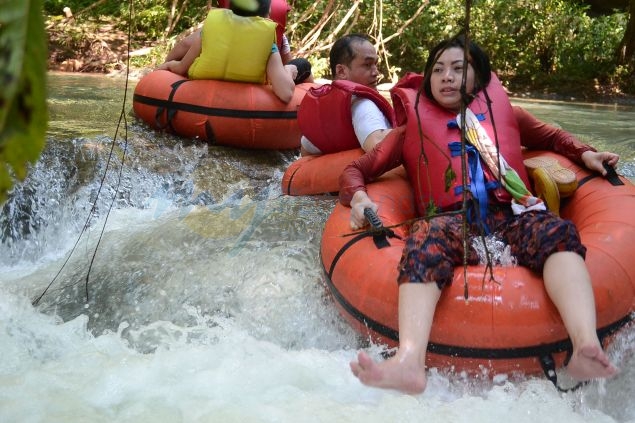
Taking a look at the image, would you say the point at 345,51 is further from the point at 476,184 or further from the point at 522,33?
the point at 522,33

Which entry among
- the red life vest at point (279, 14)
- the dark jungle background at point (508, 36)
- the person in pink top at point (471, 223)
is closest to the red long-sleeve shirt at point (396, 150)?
the person in pink top at point (471, 223)

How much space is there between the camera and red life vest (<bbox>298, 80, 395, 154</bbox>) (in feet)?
12.2

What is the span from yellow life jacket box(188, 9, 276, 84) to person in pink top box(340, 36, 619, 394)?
5.69 feet

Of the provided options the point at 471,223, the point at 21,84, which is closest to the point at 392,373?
the point at 471,223

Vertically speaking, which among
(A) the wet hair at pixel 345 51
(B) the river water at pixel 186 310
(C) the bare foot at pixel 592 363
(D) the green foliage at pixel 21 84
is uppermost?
(D) the green foliage at pixel 21 84

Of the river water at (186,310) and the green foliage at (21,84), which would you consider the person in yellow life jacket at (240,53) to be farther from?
the green foliage at (21,84)

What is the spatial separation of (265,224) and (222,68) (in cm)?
155

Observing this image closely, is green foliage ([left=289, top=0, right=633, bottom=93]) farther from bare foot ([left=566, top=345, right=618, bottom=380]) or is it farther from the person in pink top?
bare foot ([left=566, top=345, right=618, bottom=380])

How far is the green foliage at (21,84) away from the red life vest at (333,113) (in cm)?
340

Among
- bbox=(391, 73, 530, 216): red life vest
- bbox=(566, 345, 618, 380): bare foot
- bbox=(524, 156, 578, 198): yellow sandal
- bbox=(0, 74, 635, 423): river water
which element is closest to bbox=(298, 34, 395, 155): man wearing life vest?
bbox=(0, 74, 635, 423): river water

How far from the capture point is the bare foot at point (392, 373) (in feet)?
6.53

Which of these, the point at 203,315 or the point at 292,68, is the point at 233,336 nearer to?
the point at 203,315

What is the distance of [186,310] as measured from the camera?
2830mm

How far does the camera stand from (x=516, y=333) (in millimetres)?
2133
